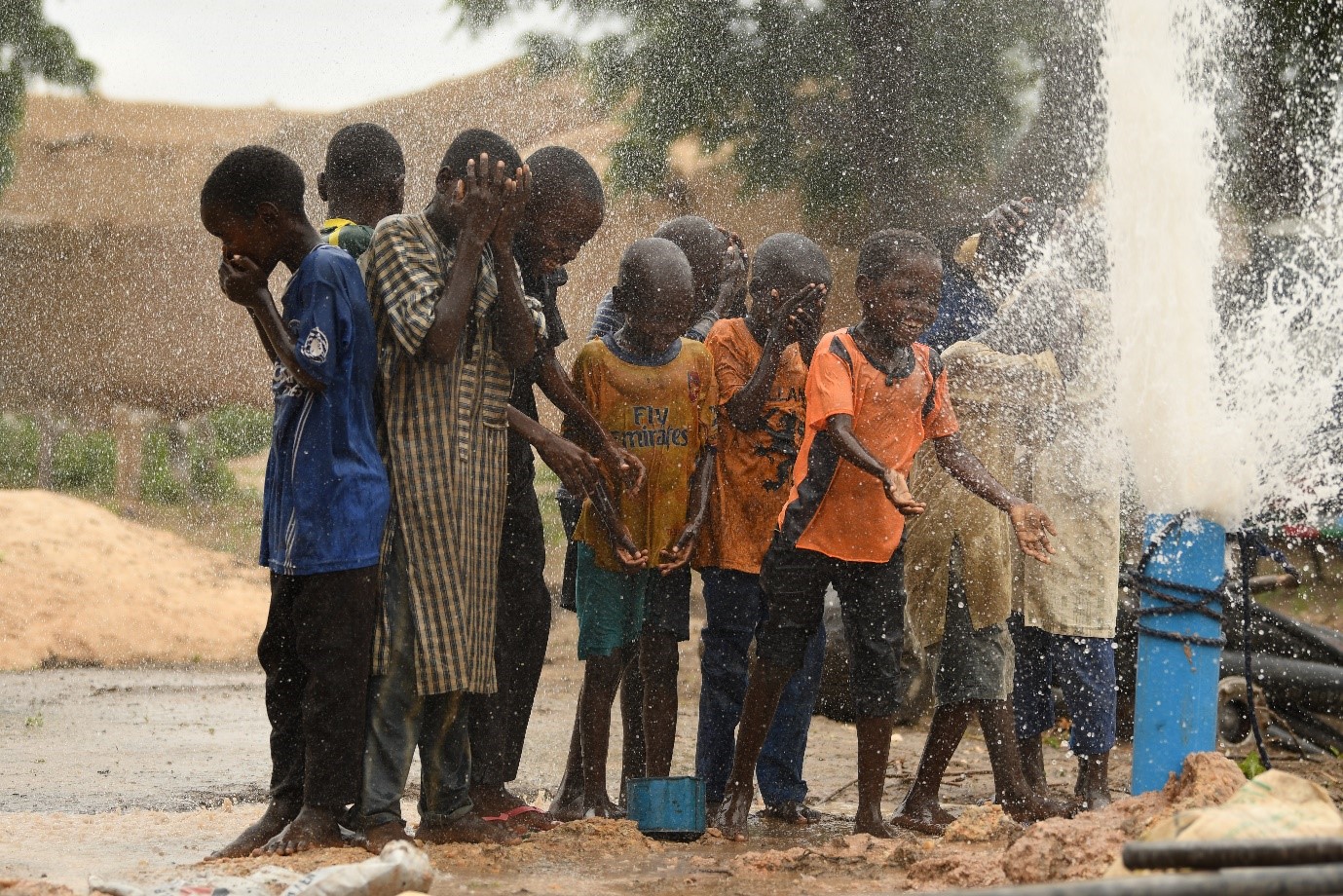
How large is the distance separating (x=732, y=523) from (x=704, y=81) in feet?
25.6

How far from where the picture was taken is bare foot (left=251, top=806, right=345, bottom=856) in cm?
338

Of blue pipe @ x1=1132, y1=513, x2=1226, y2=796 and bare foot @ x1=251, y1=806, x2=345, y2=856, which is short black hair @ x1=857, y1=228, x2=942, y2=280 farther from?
bare foot @ x1=251, y1=806, x2=345, y2=856

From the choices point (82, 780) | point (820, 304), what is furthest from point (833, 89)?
point (82, 780)

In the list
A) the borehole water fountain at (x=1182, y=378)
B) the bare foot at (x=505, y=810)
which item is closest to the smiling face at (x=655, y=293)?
the borehole water fountain at (x=1182, y=378)

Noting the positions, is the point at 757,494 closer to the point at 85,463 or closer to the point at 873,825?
the point at 873,825

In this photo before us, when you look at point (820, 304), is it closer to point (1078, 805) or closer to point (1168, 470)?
point (1168, 470)

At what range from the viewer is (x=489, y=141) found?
3.96 meters

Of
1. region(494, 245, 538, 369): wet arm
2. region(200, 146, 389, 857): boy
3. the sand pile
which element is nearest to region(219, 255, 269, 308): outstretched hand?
region(200, 146, 389, 857): boy

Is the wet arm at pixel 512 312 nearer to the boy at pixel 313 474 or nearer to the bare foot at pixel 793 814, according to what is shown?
the boy at pixel 313 474

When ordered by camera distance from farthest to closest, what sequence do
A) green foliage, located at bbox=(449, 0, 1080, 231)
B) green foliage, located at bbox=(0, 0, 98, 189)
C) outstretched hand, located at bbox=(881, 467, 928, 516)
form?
green foliage, located at bbox=(0, 0, 98, 189), green foliage, located at bbox=(449, 0, 1080, 231), outstretched hand, located at bbox=(881, 467, 928, 516)

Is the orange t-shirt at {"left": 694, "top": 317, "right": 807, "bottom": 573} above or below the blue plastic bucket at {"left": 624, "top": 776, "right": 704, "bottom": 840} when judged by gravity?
above

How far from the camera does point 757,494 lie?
459 centimetres

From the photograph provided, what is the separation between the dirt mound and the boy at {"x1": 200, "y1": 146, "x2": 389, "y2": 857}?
1.61 metres

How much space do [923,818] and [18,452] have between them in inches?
660
